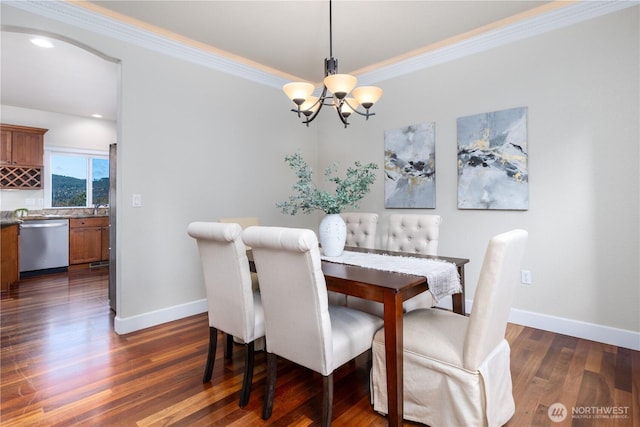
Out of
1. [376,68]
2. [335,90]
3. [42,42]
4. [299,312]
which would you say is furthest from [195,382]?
[376,68]

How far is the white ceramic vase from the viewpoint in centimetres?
228

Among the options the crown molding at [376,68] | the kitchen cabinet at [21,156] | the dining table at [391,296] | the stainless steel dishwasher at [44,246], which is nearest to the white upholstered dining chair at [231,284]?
the dining table at [391,296]

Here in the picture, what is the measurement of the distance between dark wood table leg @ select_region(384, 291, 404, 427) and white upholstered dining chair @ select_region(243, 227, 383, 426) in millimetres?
213

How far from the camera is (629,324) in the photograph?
2.43m

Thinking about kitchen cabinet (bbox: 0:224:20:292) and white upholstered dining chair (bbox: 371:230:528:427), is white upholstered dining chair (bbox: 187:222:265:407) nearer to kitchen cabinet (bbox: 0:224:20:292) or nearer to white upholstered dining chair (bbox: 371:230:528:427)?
white upholstered dining chair (bbox: 371:230:528:427)

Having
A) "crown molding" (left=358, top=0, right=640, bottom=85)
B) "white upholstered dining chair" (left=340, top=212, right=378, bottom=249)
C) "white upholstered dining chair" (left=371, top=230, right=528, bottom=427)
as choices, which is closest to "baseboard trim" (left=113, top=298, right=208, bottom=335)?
"white upholstered dining chair" (left=340, top=212, right=378, bottom=249)

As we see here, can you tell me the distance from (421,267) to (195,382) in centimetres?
156

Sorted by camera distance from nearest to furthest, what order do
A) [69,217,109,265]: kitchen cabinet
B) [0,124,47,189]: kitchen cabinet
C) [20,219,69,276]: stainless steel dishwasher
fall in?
1. [20,219,69,276]: stainless steel dishwasher
2. [0,124,47,189]: kitchen cabinet
3. [69,217,109,265]: kitchen cabinet

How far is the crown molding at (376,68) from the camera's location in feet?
8.08

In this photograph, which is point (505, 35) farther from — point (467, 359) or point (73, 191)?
point (73, 191)

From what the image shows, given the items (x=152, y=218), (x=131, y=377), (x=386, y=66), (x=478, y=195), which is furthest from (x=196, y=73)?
(x=478, y=195)

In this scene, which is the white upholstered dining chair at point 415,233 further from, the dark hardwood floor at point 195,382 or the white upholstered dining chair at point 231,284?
the white upholstered dining chair at point 231,284

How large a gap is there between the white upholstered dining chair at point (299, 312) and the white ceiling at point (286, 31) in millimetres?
2034

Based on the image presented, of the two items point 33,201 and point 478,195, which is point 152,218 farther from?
point 33,201
